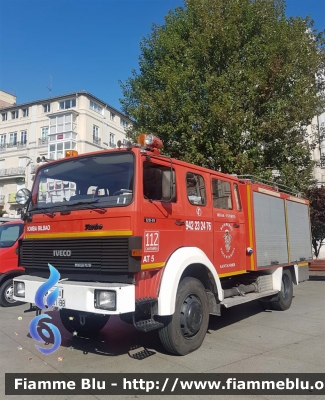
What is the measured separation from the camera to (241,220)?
6469mm

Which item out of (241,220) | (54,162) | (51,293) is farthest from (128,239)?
(241,220)

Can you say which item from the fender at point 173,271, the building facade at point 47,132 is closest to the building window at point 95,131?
the building facade at point 47,132

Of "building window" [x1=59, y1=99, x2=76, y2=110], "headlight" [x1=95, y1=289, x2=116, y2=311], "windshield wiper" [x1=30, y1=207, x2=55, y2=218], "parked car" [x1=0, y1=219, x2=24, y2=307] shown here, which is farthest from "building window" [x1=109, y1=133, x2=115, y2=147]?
"headlight" [x1=95, y1=289, x2=116, y2=311]

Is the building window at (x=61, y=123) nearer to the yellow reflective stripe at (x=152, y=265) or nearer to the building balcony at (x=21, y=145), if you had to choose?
the building balcony at (x=21, y=145)

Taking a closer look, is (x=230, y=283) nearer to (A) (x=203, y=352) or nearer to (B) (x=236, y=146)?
(A) (x=203, y=352)

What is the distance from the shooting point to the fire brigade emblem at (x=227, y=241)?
5867 millimetres

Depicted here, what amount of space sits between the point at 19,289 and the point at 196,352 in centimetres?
244

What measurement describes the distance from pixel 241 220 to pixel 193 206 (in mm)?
1543

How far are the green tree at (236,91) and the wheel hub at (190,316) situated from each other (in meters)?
6.12

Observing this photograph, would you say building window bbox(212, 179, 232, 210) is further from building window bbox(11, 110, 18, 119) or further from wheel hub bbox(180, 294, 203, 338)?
building window bbox(11, 110, 18, 119)

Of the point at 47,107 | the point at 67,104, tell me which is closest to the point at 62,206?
the point at 67,104

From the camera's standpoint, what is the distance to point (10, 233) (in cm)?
901

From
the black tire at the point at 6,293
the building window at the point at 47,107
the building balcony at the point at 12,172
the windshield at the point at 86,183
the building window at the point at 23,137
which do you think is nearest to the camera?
the windshield at the point at 86,183

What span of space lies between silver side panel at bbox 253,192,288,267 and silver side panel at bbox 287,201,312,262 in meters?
0.42
